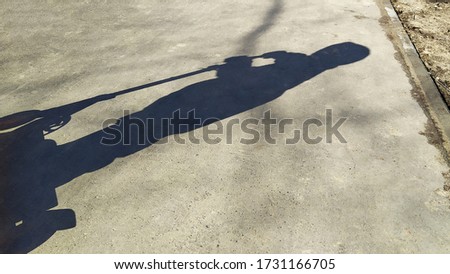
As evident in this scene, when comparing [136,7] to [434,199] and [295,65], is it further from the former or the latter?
[434,199]

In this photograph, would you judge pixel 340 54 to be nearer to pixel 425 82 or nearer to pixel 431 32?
pixel 425 82

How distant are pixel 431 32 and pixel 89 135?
8099 millimetres

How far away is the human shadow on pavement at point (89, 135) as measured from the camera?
522 centimetres

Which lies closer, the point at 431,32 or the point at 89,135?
the point at 89,135

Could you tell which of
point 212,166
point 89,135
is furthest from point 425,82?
point 89,135

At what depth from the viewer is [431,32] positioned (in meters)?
9.55

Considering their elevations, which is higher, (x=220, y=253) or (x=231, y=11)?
(x=231, y=11)

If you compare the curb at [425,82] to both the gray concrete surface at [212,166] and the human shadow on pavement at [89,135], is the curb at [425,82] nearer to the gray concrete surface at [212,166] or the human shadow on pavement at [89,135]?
the gray concrete surface at [212,166]

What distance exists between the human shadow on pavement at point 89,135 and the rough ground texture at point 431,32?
136 centimetres

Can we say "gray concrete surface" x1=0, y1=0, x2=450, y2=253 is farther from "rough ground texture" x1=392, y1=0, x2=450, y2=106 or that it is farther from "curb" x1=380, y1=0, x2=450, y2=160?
"rough ground texture" x1=392, y1=0, x2=450, y2=106

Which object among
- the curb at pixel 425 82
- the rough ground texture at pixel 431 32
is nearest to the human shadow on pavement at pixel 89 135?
the curb at pixel 425 82

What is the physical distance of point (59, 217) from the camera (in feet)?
17.1
